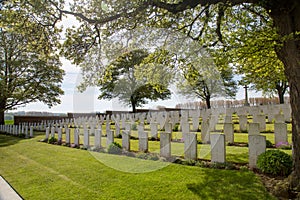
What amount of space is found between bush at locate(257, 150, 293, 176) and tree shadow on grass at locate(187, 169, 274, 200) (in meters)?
0.29

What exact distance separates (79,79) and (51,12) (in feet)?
7.33

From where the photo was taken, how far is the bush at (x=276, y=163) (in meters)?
3.90

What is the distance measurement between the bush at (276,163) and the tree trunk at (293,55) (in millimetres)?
338

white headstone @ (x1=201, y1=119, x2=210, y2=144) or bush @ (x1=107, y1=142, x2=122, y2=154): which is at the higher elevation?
white headstone @ (x1=201, y1=119, x2=210, y2=144)

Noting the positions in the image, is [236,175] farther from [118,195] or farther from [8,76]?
[8,76]

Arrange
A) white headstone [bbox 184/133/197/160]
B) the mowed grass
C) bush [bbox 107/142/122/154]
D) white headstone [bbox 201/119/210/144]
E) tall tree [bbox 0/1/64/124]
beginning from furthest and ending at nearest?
1. tall tree [bbox 0/1/64/124]
2. white headstone [bbox 201/119/210/144]
3. bush [bbox 107/142/122/154]
4. white headstone [bbox 184/133/197/160]
5. the mowed grass

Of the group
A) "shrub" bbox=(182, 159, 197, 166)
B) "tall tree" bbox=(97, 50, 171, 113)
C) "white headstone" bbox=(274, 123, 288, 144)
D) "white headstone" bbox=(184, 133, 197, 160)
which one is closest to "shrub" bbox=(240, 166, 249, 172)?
"shrub" bbox=(182, 159, 197, 166)

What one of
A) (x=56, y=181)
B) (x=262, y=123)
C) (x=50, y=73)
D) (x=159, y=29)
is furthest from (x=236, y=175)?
(x=50, y=73)

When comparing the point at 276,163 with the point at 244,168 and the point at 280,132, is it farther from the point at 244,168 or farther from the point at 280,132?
the point at 280,132

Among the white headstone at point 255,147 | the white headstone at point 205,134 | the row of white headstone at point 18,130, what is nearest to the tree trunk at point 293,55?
the white headstone at point 255,147

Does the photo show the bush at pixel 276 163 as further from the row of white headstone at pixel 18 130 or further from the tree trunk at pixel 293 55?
the row of white headstone at pixel 18 130

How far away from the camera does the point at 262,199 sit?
316 cm

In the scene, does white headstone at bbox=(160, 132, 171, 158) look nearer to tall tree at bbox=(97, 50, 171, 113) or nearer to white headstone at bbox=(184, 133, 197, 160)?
white headstone at bbox=(184, 133, 197, 160)

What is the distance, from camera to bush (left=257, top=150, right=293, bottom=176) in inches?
153
